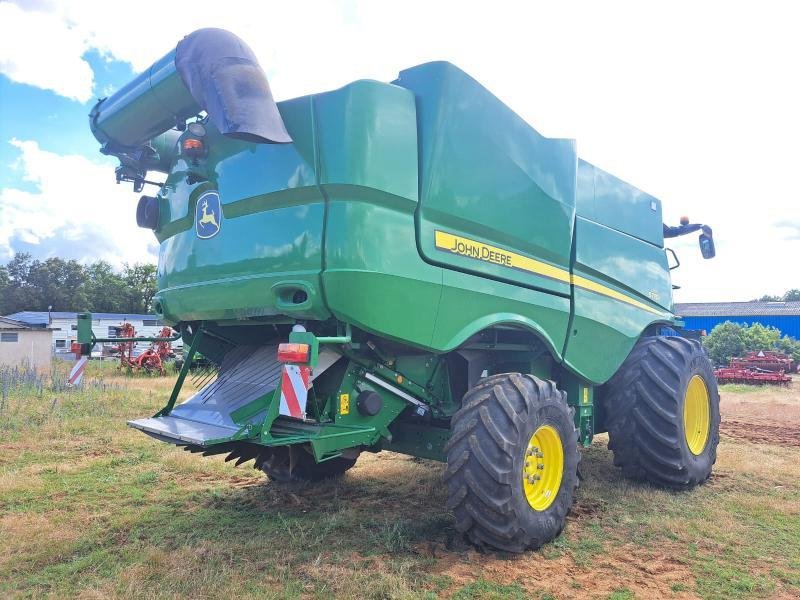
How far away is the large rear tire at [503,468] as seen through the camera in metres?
3.43

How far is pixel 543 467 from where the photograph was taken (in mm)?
3994

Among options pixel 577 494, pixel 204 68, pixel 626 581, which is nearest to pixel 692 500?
pixel 577 494

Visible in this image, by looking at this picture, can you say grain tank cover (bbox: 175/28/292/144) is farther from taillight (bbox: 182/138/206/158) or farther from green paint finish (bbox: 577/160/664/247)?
green paint finish (bbox: 577/160/664/247)

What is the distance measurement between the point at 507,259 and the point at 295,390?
184cm

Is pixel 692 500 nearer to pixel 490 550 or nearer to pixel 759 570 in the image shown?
pixel 759 570

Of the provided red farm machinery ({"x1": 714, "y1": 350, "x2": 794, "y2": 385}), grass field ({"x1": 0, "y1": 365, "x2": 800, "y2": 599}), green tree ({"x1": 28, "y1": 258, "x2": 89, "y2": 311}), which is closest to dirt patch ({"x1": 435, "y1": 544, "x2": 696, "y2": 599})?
grass field ({"x1": 0, "y1": 365, "x2": 800, "y2": 599})

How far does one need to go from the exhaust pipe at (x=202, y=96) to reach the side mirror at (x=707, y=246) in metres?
5.60

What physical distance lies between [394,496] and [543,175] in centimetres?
292

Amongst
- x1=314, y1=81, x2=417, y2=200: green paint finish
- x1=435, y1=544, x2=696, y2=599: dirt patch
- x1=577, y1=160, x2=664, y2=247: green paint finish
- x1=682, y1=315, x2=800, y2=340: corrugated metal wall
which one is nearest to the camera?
x1=435, y1=544, x2=696, y2=599: dirt patch

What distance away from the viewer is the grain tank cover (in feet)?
10.8

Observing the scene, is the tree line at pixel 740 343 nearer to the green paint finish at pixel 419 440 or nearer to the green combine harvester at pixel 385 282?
the green combine harvester at pixel 385 282

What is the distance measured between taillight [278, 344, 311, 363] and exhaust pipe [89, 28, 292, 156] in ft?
3.84

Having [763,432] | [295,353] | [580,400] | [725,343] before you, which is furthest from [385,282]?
[725,343]

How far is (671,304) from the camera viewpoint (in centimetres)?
664
